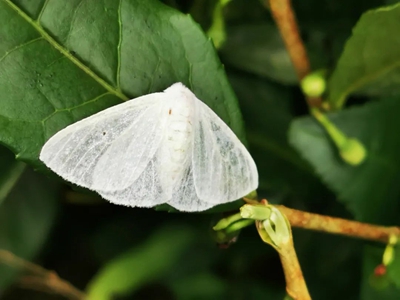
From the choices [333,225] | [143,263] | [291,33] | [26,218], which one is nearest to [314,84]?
[291,33]

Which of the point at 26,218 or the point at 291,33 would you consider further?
the point at 26,218

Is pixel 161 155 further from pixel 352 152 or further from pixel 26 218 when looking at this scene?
pixel 26 218

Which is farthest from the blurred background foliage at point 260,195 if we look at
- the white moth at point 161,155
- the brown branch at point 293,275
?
the brown branch at point 293,275

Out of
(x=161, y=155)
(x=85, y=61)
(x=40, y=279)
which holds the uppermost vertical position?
(x=85, y=61)

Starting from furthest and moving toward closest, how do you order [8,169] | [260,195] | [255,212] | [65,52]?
[260,195] < [8,169] < [65,52] < [255,212]

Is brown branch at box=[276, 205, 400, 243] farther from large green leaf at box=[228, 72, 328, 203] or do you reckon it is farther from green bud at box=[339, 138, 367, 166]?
large green leaf at box=[228, 72, 328, 203]

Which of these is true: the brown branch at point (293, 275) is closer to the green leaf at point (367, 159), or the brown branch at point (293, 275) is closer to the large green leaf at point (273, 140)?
the green leaf at point (367, 159)
